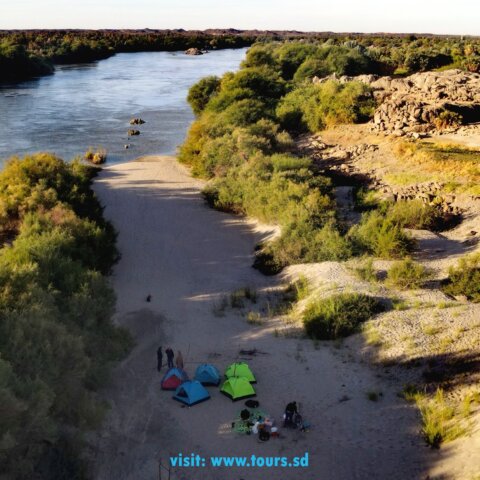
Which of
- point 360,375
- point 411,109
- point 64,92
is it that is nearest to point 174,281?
point 360,375

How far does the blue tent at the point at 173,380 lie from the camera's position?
1443cm

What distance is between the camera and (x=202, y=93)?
5497 cm

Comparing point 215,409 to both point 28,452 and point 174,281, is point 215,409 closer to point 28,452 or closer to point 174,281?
point 28,452

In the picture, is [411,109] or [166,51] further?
[166,51]

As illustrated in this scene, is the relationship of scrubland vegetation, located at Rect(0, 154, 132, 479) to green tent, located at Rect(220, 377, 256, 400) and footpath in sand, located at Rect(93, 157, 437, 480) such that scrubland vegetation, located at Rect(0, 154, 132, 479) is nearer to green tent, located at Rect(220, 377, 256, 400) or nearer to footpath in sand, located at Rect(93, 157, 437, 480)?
footpath in sand, located at Rect(93, 157, 437, 480)

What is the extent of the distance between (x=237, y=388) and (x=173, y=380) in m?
1.84

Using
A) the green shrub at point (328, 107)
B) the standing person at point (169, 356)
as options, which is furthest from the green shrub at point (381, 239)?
the green shrub at point (328, 107)

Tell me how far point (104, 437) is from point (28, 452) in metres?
3.00

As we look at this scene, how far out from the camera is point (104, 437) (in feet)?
40.9

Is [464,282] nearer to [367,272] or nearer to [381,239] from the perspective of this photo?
[367,272]

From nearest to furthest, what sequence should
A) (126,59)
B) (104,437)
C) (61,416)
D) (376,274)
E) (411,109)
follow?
(61,416)
(104,437)
(376,274)
(411,109)
(126,59)

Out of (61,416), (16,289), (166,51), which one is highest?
(166,51)

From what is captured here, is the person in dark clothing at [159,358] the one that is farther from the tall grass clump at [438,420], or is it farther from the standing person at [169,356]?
the tall grass clump at [438,420]

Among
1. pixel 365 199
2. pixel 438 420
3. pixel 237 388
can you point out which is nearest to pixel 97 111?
pixel 365 199
